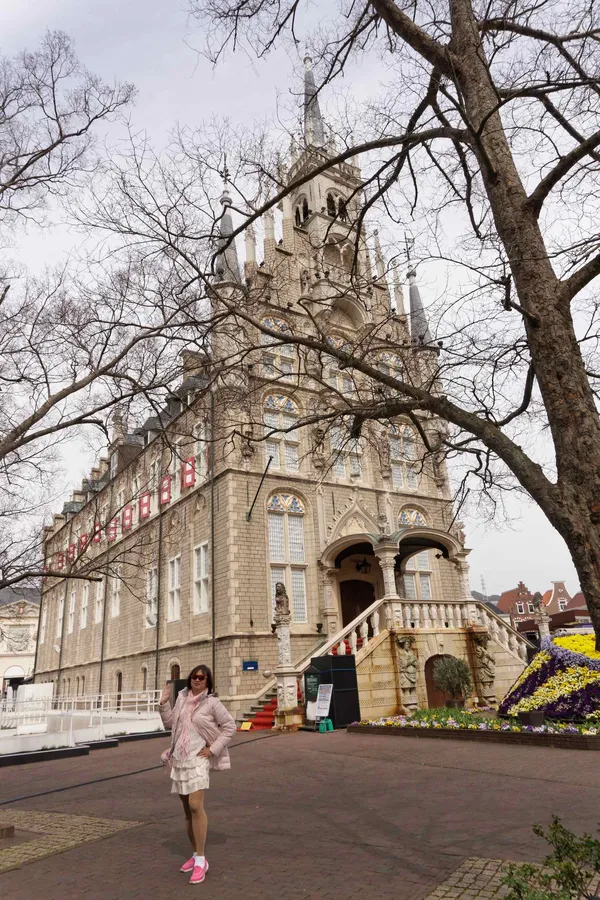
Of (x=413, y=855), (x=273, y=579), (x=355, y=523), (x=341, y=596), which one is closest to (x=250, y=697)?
(x=273, y=579)

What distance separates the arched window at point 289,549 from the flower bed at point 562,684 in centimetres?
839

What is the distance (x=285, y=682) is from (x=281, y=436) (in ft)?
29.4

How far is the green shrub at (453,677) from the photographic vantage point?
630 inches

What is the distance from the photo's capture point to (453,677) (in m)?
16.0

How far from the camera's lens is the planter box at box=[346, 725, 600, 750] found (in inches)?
399

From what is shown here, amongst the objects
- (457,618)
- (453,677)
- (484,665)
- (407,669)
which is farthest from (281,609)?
(484,665)

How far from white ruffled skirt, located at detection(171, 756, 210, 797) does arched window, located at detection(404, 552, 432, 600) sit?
1898 centimetres

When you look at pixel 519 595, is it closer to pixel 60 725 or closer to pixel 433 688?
pixel 433 688

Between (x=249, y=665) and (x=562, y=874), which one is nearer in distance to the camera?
(x=562, y=874)

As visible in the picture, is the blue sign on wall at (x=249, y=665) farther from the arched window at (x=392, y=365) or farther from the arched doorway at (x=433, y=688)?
the arched window at (x=392, y=365)

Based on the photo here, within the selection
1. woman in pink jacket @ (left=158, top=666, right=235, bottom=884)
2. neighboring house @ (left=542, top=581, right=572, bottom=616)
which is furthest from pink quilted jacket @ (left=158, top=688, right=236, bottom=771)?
neighboring house @ (left=542, top=581, right=572, bottom=616)

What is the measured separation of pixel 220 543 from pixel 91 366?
1050cm

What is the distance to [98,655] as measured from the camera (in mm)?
A: 30812

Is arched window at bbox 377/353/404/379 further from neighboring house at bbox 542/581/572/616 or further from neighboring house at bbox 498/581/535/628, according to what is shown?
neighboring house at bbox 542/581/572/616
